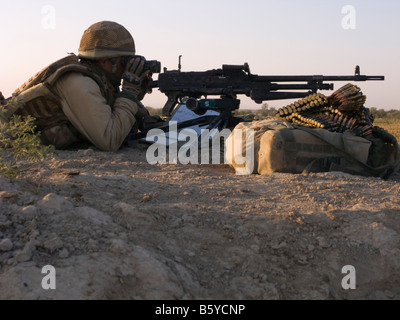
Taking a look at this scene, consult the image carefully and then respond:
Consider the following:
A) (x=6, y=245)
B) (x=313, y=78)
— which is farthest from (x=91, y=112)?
(x=313, y=78)

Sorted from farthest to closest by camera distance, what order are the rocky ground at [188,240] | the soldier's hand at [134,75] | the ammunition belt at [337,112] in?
the soldier's hand at [134,75]
the ammunition belt at [337,112]
the rocky ground at [188,240]

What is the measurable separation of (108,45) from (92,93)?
0.67m

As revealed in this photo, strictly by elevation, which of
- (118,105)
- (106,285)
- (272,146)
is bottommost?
(106,285)

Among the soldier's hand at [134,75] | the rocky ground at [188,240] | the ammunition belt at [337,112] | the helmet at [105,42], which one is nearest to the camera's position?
the rocky ground at [188,240]

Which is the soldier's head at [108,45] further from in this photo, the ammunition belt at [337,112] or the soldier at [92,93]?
the ammunition belt at [337,112]

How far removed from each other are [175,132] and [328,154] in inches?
80.2

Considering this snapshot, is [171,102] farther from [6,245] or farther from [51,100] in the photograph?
[6,245]

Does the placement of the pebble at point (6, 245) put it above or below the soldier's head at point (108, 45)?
below

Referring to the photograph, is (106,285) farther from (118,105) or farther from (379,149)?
(379,149)

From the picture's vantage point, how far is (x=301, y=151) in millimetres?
4469

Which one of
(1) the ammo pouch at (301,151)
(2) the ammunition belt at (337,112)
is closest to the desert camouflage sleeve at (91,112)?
(1) the ammo pouch at (301,151)

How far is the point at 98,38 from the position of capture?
5188mm

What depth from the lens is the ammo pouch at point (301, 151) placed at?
4422 mm

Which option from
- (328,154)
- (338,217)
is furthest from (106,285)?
(328,154)
